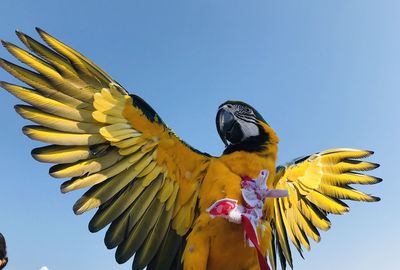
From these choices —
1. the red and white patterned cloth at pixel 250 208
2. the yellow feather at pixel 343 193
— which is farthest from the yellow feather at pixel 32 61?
the yellow feather at pixel 343 193

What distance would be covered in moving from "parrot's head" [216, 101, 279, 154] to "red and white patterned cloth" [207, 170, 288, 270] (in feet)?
0.90

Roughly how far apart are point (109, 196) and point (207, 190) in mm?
805

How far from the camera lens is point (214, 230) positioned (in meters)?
3.19

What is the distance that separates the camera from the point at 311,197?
14.5 feet

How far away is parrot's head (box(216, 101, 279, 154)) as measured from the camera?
135 inches

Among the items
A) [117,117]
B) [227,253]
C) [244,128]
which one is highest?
[117,117]

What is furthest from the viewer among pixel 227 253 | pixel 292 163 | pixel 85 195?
pixel 292 163

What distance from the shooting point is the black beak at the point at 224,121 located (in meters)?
3.49

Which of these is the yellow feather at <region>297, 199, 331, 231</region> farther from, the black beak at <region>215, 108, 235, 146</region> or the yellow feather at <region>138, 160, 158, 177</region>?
the yellow feather at <region>138, 160, 158, 177</region>

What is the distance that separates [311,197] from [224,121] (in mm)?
1523

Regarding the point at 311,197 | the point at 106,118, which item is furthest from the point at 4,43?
the point at 311,197

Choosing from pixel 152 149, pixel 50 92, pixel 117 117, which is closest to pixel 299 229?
pixel 152 149

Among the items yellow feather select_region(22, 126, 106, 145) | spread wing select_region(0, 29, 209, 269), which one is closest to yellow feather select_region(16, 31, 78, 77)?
spread wing select_region(0, 29, 209, 269)

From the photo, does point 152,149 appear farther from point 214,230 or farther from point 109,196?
point 214,230
